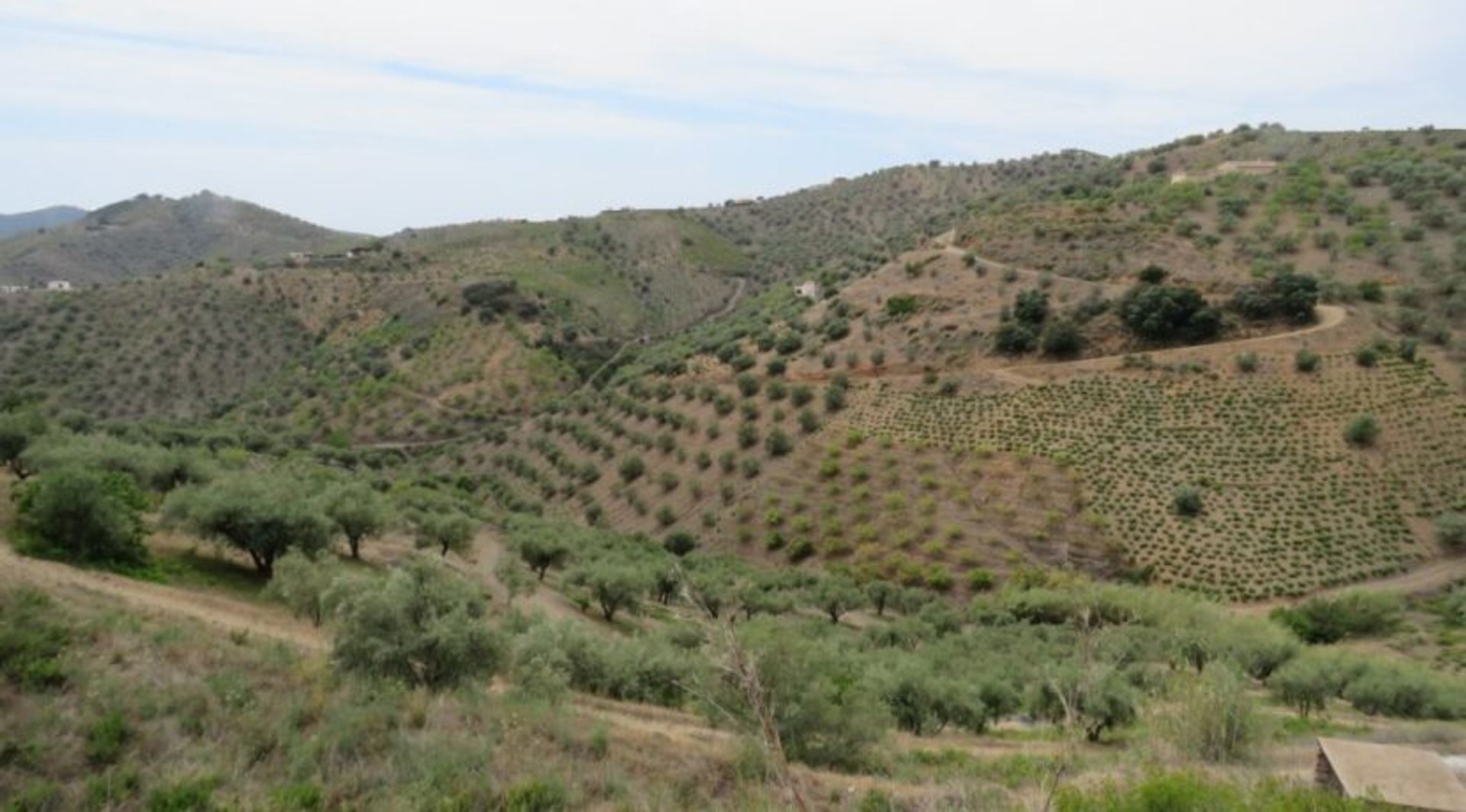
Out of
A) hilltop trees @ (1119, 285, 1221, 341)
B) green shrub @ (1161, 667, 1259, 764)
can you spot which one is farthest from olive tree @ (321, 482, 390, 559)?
hilltop trees @ (1119, 285, 1221, 341)

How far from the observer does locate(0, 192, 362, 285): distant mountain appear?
→ 112250 mm

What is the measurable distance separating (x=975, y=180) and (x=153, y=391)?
9674cm

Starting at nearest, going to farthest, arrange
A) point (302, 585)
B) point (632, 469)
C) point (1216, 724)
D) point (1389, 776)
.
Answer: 1. point (1389, 776)
2. point (1216, 724)
3. point (302, 585)
4. point (632, 469)

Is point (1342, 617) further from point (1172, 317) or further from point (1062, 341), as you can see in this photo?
point (1172, 317)

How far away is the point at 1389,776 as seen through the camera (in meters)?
10.0

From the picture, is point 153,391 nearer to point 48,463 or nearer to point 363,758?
point 48,463

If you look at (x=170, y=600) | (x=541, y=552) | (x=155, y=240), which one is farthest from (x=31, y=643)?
(x=155, y=240)

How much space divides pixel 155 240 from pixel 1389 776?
160m

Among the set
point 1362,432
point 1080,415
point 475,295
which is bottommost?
point 1362,432

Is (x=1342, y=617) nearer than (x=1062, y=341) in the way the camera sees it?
Yes

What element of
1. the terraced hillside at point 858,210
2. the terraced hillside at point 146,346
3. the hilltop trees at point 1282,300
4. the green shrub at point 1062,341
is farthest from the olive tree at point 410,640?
the terraced hillside at point 858,210

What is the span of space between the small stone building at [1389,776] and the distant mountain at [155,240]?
11476 centimetres

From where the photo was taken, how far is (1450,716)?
19.9 metres

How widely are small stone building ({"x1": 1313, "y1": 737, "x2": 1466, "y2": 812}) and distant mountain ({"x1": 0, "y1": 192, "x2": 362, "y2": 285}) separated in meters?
115
